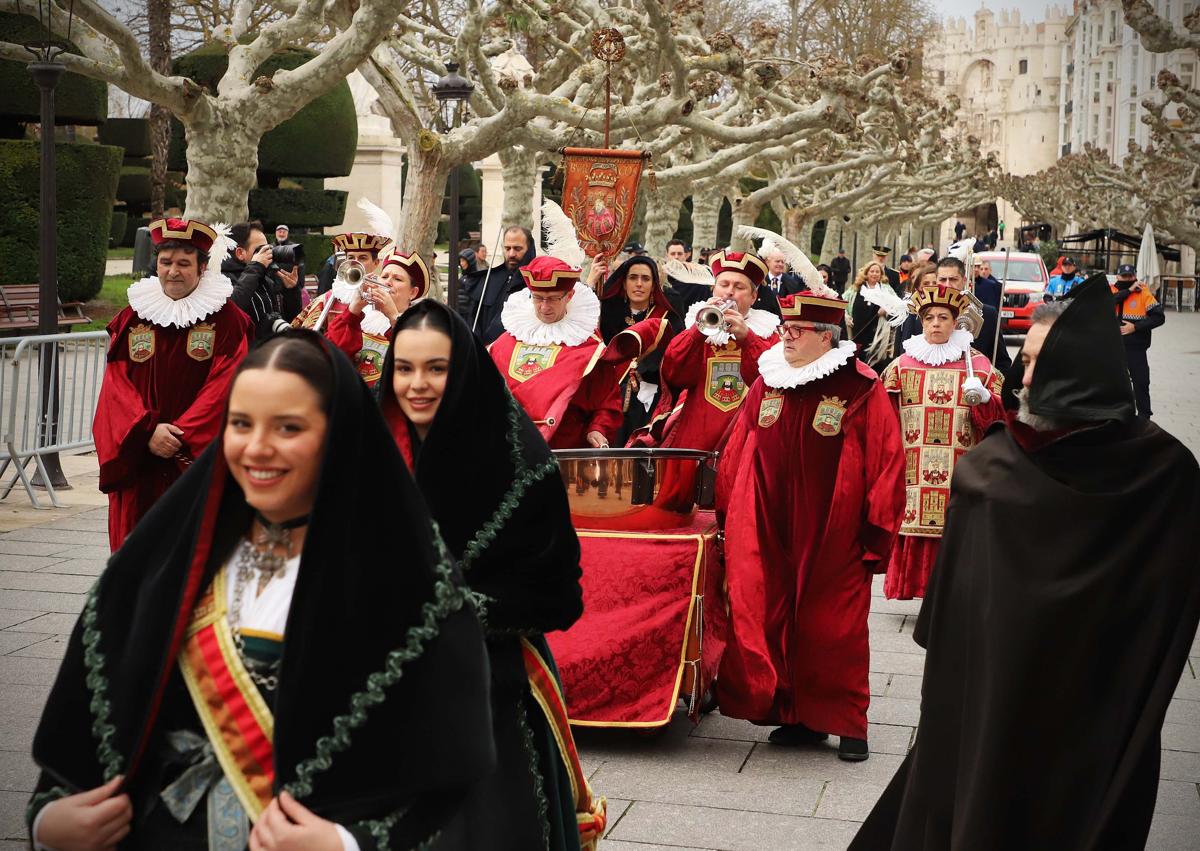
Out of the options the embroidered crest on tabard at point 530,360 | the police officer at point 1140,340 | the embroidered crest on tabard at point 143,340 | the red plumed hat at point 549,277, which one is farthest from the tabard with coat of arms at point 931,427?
the police officer at point 1140,340

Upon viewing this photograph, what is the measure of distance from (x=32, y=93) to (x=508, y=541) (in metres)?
21.0

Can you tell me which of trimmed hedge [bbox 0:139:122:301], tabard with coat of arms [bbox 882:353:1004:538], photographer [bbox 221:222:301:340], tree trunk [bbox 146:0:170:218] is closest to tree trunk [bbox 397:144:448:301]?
photographer [bbox 221:222:301:340]

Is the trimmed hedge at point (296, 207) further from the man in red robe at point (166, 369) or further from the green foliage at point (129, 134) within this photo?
the man in red robe at point (166, 369)

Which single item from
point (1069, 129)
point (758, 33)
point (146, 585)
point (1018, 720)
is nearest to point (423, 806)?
point (146, 585)

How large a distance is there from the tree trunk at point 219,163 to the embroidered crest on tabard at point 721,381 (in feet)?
A: 24.8

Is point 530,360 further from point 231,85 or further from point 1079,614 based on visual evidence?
point 231,85

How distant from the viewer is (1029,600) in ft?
12.1

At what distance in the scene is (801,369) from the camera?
6238 millimetres

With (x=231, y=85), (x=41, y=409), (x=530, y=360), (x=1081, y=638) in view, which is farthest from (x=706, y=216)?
(x=1081, y=638)

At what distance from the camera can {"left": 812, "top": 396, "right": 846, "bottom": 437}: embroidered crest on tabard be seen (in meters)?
6.25

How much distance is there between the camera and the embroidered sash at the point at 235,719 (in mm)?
2418

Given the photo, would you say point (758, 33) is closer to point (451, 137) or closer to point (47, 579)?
point (451, 137)

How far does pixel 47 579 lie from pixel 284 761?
6773 millimetres

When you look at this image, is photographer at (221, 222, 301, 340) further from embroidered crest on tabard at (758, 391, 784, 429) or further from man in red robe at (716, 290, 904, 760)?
man in red robe at (716, 290, 904, 760)
